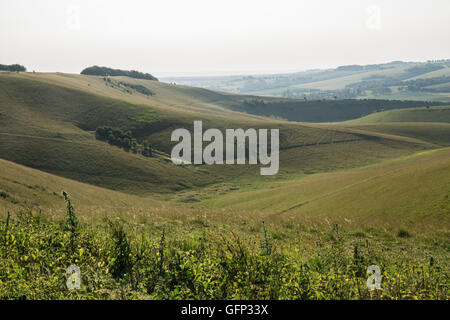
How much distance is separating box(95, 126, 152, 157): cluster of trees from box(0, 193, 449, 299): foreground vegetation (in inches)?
2910

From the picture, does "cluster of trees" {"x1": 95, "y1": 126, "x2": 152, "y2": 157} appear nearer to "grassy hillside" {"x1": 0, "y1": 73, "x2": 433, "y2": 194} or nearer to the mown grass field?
"grassy hillside" {"x1": 0, "y1": 73, "x2": 433, "y2": 194}

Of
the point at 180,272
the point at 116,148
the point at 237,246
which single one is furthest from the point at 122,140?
the point at 180,272

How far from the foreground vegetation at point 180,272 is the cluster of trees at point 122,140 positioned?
73915mm

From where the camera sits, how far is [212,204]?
5062 centimetres

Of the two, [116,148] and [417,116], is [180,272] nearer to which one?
[116,148]

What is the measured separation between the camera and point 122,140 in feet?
276

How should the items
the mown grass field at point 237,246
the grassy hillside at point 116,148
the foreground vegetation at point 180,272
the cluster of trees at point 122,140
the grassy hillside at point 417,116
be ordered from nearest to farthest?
the foreground vegetation at point 180,272 → the mown grass field at point 237,246 → the grassy hillside at point 116,148 → the cluster of trees at point 122,140 → the grassy hillside at point 417,116

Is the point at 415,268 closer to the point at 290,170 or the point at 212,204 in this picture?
the point at 212,204

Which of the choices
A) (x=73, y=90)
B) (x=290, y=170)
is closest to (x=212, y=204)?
(x=290, y=170)

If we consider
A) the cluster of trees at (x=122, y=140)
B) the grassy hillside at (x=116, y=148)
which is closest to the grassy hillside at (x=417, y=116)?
the grassy hillside at (x=116, y=148)

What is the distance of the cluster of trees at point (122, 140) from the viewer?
81875mm

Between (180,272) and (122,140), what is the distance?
82.0m

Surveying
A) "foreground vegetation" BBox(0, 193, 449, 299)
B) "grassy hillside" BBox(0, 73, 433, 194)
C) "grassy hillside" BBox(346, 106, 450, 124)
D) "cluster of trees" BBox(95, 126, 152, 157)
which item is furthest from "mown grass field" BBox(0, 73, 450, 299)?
"grassy hillside" BBox(346, 106, 450, 124)

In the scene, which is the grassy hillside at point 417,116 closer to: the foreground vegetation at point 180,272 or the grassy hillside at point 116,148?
the grassy hillside at point 116,148
